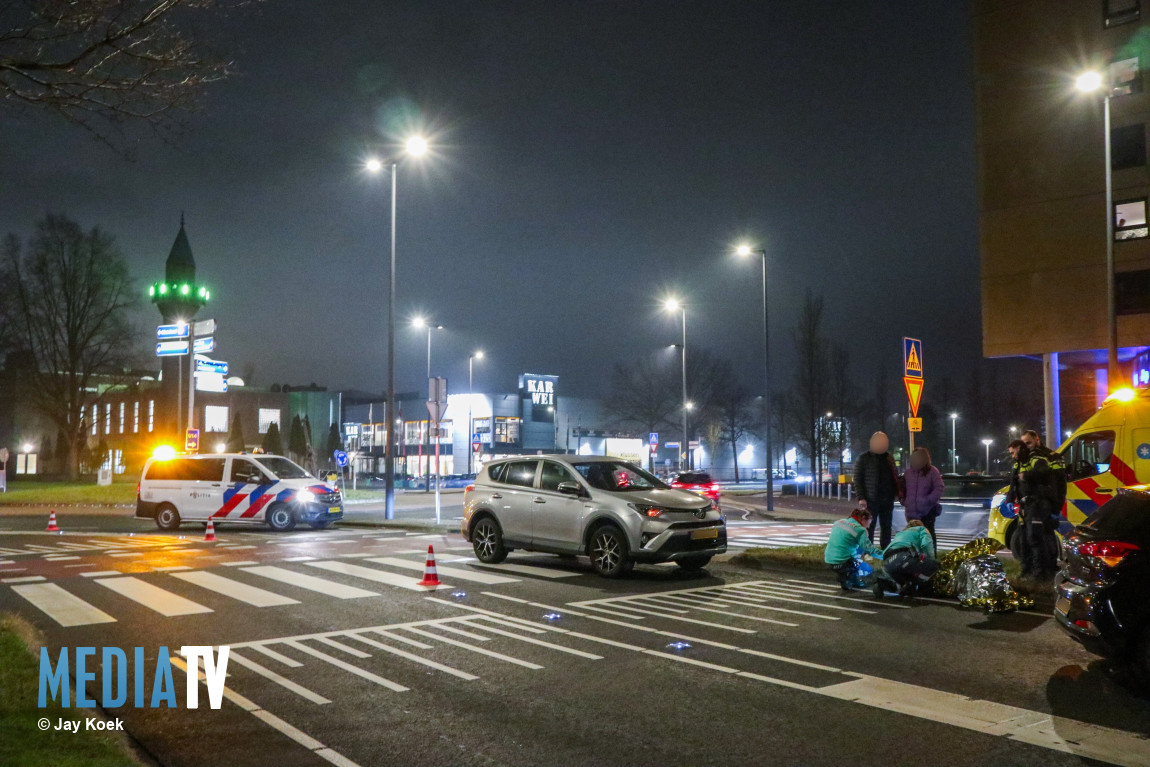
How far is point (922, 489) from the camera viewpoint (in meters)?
11.7

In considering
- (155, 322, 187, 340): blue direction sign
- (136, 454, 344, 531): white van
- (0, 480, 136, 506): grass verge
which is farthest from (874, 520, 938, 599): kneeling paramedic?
(155, 322, 187, 340): blue direction sign

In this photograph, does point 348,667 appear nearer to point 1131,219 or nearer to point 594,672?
point 594,672

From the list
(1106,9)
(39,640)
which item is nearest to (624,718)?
(39,640)

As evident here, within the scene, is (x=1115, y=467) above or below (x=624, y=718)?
above

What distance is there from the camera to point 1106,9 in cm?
2989

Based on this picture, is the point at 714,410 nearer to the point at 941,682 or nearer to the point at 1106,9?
the point at 1106,9

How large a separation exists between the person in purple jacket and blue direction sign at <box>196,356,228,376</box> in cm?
3453

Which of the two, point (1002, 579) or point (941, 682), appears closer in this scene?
point (941, 682)

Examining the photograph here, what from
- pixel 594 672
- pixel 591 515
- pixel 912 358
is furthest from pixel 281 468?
pixel 594 672

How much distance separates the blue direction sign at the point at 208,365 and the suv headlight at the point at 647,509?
32.2 meters

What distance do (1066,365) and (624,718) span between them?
3449 cm

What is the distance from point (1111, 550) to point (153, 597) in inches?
398

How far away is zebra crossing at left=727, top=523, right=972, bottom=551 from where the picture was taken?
16906mm

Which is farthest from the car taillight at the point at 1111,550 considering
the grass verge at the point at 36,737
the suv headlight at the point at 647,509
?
the grass verge at the point at 36,737
